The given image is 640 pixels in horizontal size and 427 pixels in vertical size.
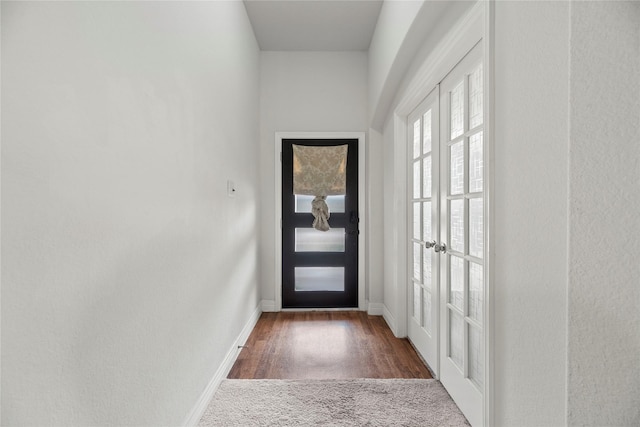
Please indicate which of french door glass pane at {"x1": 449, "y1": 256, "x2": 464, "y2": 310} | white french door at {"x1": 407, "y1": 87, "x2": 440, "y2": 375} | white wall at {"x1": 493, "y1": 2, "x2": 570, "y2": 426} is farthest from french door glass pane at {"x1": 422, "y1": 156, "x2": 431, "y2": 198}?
white wall at {"x1": 493, "y1": 2, "x2": 570, "y2": 426}

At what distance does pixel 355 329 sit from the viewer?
314 centimetres

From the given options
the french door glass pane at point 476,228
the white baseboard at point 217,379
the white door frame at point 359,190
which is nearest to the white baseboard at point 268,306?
the white door frame at point 359,190

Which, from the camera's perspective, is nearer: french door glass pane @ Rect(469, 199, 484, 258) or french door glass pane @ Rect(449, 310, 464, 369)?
french door glass pane @ Rect(469, 199, 484, 258)

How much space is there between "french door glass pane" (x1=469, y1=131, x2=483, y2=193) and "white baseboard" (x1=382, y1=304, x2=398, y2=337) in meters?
1.70

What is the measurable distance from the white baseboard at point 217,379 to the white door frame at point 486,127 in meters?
1.27

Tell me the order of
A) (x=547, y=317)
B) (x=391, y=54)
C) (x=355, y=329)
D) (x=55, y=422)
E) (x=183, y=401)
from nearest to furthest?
1. (x=55, y=422)
2. (x=547, y=317)
3. (x=183, y=401)
4. (x=391, y=54)
5. (x=355, y=329)

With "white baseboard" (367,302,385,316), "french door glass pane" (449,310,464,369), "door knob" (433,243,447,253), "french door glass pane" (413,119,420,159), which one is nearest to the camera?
"french door glass pane" (449,310,464,369)

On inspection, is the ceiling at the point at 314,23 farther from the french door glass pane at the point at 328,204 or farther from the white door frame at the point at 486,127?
the french door glass pane at the point at 328,204

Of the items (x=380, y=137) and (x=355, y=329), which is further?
(x=380, y=137)

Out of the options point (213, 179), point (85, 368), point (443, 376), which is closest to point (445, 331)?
point (443, 376)

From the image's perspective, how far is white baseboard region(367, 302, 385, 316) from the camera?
141 inches

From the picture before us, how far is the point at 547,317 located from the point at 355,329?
231cm

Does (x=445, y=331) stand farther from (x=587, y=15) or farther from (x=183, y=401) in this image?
(x=587, y=15)

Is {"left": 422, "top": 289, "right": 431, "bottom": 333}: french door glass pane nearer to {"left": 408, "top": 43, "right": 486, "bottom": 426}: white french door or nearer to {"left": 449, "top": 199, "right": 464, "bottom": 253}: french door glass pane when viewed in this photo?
{"left": 408, "top": 43, "right": 486, "bottom": 426}: white french door
